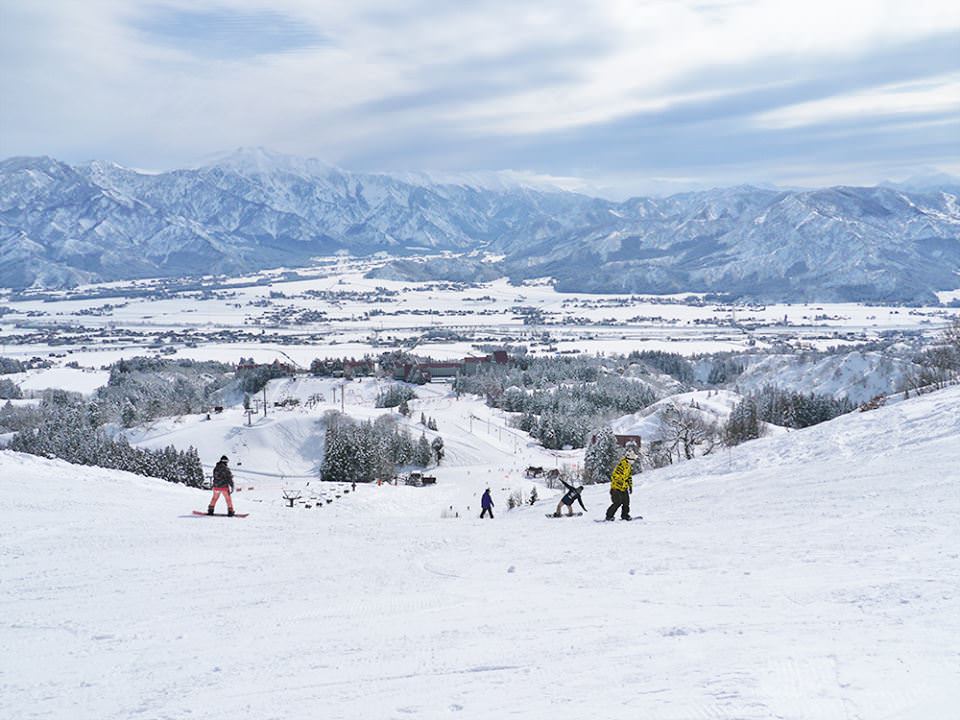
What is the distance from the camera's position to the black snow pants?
13.1m

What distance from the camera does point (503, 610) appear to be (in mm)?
7531

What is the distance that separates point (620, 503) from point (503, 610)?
6.00 meters

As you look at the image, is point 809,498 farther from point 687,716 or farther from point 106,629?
point 106,629

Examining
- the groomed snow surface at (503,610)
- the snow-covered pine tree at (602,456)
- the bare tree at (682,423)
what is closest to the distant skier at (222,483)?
the groomed snow surface at (503,610)

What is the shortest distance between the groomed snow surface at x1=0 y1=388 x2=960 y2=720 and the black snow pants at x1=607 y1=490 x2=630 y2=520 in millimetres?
342

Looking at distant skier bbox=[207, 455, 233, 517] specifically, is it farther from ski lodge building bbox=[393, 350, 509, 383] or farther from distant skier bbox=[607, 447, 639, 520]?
ski lodge building bbox=[393, 350, 509, 383]

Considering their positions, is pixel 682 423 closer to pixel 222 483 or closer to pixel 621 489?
pixel 621 489

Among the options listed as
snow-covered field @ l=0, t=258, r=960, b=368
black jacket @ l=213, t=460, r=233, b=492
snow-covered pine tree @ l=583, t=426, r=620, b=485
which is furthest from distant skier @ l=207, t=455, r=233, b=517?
snow-covered field @ l=0, t=258, r=960, b=368

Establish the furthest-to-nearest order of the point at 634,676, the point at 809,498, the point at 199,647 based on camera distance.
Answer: the point at 809,498 → the point at 199,647 → the point at 634,676

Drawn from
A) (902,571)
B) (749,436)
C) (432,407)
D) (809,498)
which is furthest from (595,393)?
(902,571)

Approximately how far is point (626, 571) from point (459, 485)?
3569 cm

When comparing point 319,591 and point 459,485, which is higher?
point 319,591

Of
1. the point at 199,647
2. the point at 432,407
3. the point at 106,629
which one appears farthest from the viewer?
the point at 432,407

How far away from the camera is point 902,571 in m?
7.74
